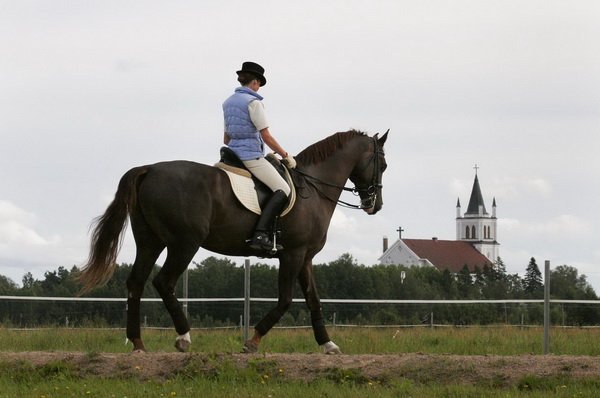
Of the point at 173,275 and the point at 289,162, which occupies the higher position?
the point at 289,162

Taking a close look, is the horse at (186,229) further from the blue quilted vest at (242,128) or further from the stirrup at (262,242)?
the blue quilted vest at (242,128)

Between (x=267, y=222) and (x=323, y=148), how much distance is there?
179 centimetres

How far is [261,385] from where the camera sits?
10.9 meters

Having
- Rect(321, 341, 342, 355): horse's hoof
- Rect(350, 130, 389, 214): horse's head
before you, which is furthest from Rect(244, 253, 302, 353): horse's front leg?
Rect(350, 130, 389, 214): horse's head

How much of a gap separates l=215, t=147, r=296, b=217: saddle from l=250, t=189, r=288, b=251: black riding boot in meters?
0.10

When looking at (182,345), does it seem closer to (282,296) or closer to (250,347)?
(250,347)

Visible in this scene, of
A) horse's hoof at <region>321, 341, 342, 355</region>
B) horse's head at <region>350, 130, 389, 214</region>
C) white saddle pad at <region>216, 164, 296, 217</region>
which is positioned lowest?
horse's hoof at <region>321, 341, 342, 355</region>

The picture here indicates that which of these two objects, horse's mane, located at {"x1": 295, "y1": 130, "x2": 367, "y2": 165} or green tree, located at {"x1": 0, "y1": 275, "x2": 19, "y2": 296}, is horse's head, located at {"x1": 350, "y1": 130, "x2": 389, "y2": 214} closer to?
horse's mane, located at {"x1": 295, "y1": 130, "x2": 367, "y2": 165}

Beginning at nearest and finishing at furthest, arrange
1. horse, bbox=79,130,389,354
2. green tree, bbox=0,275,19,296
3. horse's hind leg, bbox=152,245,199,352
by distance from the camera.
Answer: horse, bbox=79,130,389,354 → horse's hind leg, bbox=152,245,199,352 → green tree, bbox=0,275,19,296

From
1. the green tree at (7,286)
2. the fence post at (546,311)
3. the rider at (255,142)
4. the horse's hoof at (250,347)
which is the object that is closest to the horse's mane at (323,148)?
the rider at (255,142)

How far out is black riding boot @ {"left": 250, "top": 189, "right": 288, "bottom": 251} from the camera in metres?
12.6

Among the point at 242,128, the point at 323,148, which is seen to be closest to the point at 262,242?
the point at 242,128

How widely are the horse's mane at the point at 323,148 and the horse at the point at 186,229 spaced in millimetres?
110

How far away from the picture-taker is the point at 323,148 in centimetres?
1415
